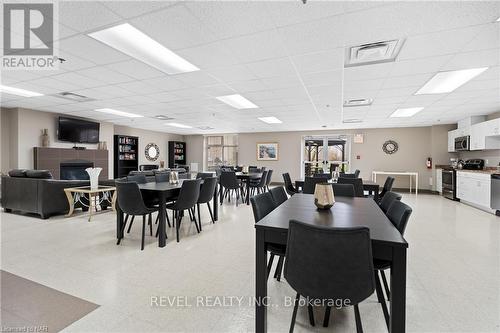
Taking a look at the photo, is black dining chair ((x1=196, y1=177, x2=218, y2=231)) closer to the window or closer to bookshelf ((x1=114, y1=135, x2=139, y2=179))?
bookshelf ((x1=114, y1=135, x2=139, y2=179))

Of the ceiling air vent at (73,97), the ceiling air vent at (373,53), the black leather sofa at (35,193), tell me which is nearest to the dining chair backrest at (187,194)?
the ceiling air vent at (373,53)

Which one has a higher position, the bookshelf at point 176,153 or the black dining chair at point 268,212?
the bookshelf at point 176,153

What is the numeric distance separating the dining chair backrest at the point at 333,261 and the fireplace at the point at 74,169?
26.9 ft

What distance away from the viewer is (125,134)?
983 centimetres

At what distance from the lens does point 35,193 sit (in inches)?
183

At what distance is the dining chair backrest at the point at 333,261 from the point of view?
1247 mm

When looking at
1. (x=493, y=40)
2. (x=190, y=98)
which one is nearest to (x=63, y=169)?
(x=190, y=98)

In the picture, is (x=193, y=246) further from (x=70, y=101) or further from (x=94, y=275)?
(x=70, y=101)

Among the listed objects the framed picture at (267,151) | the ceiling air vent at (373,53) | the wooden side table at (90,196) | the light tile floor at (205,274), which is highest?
the ceiling air vent at (373,53)

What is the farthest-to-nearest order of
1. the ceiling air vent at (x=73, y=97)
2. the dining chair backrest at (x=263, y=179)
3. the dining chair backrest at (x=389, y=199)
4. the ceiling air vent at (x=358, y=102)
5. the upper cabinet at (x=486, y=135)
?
the dining chair backrest at (x=263, y=179) < the upper cabinet at (x=486, y=135) < the ceiling air vent at (x=358, y=102) < the ceiling air vent at (x=73, y=97) < the dining chair backrest at (x=389, y=199)

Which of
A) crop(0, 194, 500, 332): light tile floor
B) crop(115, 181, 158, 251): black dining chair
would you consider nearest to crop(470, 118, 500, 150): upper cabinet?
crop(0, 194, 500, 332): light tile floor

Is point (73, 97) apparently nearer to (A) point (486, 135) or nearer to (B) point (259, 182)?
(B) point (259, 182)

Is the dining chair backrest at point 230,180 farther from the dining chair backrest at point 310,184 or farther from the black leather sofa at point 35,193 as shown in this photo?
the black leather sofa at point 35,193

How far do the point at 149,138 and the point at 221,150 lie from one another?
3.51m
